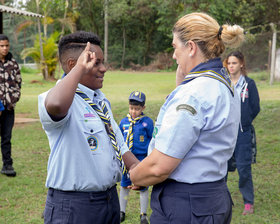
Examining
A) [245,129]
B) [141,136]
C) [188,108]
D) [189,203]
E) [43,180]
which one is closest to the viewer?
[188,108]

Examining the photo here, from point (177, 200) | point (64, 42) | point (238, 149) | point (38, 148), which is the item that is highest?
point (64, 42)

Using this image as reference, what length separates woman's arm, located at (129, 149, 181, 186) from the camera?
2.03m

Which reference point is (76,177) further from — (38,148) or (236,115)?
(38,148)

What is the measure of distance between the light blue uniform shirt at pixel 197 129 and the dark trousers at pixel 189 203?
5 cm

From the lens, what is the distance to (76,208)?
235 centimetres

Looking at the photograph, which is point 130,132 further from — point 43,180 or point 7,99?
point 7,99

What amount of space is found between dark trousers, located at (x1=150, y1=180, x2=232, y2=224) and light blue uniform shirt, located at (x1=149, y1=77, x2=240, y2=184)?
0.18ft

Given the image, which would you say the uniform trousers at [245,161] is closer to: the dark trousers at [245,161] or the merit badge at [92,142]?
the dark trousers at [245,161]

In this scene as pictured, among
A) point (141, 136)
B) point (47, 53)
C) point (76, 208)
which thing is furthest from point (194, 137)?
point (47, 53)

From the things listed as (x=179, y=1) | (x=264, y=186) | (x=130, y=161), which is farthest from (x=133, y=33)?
(x=130, y=161)

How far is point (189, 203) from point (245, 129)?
10.2 ft

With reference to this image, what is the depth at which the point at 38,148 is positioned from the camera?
8258mm

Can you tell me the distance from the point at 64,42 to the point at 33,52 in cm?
2199

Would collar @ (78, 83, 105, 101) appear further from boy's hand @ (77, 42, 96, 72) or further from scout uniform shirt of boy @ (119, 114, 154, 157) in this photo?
scout uniform shirt of boy @ (119, 114, 154, 157)
